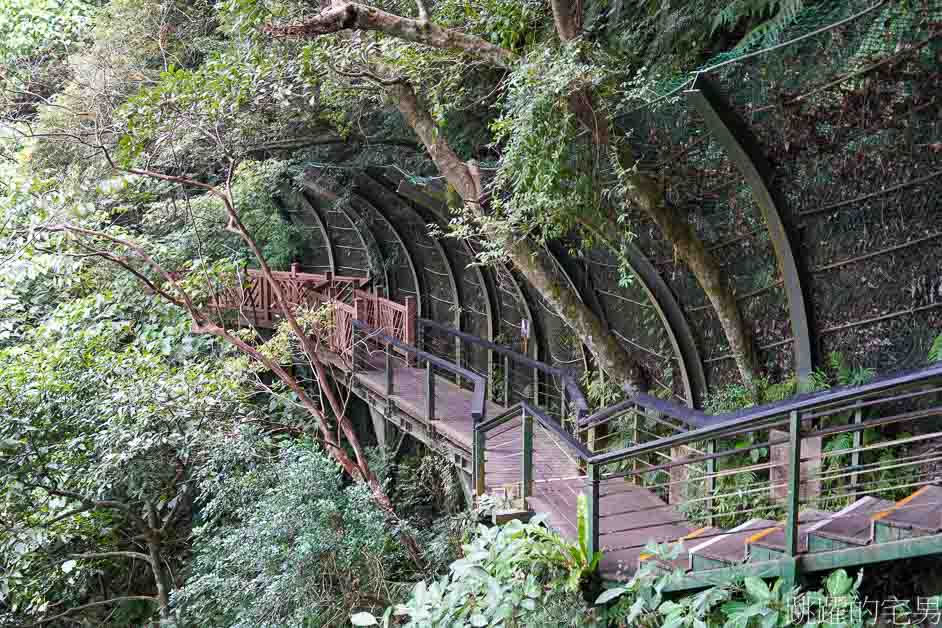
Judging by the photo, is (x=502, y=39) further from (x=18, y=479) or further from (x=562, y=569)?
(x=18, y=479)

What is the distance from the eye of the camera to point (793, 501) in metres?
3.11

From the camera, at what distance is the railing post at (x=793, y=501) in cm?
310

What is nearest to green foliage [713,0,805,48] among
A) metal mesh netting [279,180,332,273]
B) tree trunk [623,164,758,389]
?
tree trunk [623,164,758,389]

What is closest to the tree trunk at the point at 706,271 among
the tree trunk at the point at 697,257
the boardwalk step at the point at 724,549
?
the tree trunk at the point at 697,257

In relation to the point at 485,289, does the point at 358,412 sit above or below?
below

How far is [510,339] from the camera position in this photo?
33.5ft

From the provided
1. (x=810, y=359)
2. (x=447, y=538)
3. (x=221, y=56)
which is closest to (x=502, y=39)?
(x=221, y=56)

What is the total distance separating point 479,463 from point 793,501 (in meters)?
3.06

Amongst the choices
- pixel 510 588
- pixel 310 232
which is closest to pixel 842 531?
pixel 510 588

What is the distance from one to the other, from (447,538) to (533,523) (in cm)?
307

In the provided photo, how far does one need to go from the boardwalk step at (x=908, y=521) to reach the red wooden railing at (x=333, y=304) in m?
7.59

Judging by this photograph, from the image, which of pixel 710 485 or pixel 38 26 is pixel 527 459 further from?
pixel 38 26

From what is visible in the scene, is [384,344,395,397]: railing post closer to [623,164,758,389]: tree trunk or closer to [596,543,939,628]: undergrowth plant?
[623,164,758,389]: tree trunk

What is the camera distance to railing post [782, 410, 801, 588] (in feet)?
10.2
